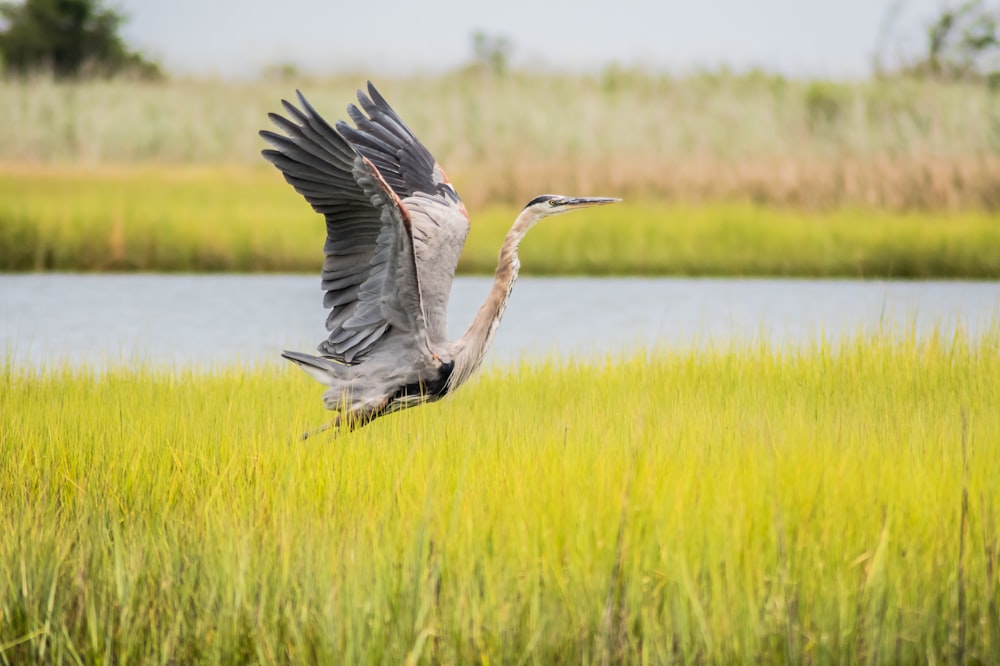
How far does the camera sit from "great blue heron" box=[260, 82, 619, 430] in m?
4.33

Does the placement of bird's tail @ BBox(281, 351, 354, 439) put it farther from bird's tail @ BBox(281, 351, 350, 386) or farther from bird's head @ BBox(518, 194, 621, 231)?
bird's head @ BBox(518, 194, 621, 231)

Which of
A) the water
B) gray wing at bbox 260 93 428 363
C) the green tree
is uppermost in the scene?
the green tree

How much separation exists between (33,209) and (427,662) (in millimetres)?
13499

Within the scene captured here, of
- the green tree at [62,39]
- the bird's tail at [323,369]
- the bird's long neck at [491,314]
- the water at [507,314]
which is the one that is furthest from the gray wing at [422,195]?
the green tree at [62,39]

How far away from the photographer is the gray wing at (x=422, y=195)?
487 centimetres

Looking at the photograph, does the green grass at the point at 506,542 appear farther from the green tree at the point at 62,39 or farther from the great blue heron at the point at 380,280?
the green tree at the point at 62,39

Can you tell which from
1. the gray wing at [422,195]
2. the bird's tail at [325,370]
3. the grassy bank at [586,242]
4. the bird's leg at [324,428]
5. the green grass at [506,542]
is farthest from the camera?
the grassy bank at [586,242]

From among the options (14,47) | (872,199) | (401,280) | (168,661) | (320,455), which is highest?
(14,47)

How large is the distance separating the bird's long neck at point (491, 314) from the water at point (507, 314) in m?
1.96

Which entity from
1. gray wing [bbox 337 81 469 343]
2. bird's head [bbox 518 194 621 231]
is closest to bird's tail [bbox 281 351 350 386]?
gray wing [bbox 337 81 469 343]

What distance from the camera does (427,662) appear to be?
2.79 m

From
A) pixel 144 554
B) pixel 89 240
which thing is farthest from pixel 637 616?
pixel 89 240

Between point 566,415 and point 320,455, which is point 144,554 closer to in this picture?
point 320,455

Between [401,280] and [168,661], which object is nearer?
[168,661]
